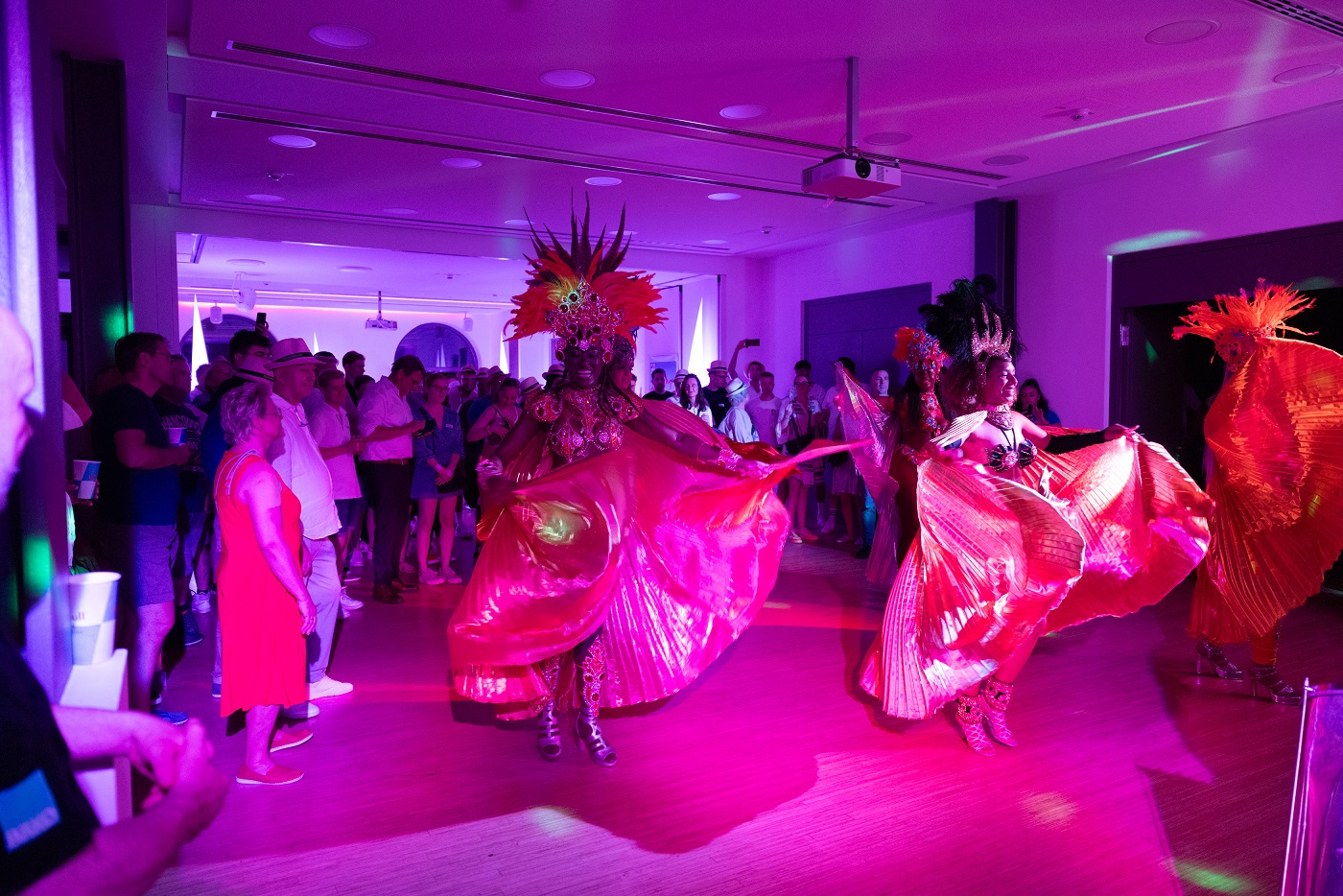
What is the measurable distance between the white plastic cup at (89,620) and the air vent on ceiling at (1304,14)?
5.19 meters

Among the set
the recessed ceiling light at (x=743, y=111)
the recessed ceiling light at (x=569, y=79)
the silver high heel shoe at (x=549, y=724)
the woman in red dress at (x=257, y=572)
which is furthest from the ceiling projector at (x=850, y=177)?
the woman in red dress at (x=257, y=572)

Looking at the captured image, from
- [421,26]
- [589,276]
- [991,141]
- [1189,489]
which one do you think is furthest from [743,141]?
[1189,489]

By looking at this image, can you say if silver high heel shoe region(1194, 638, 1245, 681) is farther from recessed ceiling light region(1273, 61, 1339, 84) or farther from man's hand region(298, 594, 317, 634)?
man's hand region(298, 594, 317, 634)

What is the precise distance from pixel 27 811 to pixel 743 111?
19.3ft

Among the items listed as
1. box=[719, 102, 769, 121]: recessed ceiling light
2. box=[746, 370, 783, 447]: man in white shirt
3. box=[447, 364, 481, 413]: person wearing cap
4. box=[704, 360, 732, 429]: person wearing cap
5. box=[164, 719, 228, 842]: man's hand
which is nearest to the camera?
box=[164, 719, 228, 842]: man's hand

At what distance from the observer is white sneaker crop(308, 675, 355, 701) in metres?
4.11

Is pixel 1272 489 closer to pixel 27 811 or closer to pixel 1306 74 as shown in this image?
pixel 1306 74

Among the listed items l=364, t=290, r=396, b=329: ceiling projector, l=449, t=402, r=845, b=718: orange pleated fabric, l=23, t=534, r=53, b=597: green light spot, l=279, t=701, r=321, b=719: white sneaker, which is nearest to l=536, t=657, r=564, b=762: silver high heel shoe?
l=449, t=402, r=845, b=718: orange pleated fabric

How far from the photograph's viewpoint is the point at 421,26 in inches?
181

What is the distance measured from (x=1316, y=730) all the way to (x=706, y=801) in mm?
2049

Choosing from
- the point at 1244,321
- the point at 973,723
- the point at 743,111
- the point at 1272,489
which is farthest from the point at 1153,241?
the point at 973,723

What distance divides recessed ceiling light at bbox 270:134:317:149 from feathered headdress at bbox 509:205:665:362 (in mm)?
3811

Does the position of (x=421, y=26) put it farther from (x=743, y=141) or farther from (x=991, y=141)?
(x=991, y=141)

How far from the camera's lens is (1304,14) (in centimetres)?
440
